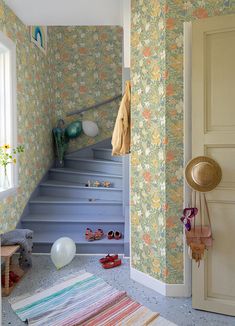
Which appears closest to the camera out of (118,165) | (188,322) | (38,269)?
(188,322)

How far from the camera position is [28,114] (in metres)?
3.54

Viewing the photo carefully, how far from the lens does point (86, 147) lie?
4898mm

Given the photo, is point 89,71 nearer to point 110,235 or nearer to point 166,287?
point 110,235

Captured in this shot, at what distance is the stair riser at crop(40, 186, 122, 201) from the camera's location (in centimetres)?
376

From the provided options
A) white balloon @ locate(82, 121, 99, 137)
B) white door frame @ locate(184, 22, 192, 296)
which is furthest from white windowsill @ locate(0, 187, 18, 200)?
white balloon @ locate(82, 121, 99, 137)

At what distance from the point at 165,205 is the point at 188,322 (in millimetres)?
791

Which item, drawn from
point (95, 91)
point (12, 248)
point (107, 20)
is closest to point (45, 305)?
point (12, 248)

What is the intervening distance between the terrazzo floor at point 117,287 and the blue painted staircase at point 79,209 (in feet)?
0.58

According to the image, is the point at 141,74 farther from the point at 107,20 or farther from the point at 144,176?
the point at 107,20

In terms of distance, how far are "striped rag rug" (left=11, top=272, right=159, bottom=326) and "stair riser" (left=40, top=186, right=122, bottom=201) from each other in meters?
1.45

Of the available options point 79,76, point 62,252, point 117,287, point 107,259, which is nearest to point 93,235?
point 107,259

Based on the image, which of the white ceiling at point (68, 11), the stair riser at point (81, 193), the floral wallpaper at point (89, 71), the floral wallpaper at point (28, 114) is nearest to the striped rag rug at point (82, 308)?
the floral wallpaper at point (28, 114)

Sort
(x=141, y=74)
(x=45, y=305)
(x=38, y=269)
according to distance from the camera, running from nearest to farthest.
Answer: (x=45, y=305) < (x=141, y=74) < (x=38, y=269)

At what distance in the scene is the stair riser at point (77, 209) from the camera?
140 inches
